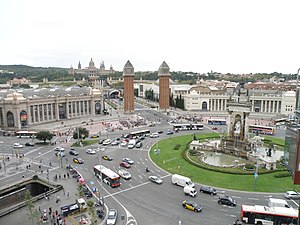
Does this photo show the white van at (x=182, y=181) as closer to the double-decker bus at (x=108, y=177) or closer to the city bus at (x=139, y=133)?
the double-decker bus at (x=108, y=177)

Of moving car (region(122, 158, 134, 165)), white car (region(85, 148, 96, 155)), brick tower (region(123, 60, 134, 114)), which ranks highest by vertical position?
brick tower (region(123, 60, 134, 114))

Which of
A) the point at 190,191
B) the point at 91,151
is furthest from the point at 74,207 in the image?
the point at 91,151

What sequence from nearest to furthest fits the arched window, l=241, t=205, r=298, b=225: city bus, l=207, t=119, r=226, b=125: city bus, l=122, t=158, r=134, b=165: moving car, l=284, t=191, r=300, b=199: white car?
l=241, t=205, r=298, b=225: city bus → l=284, t=191, r=300, b=199: white car → l=122, t=158, r=134, b=165: moving car → the arched window → l=207, t=119, r=226, b=125: city bus

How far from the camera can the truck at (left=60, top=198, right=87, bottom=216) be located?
3428 centimetres

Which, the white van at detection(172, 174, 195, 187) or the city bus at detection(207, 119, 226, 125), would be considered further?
the city bus at detection(207, 119, 226, 125)

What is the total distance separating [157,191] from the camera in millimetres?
41469

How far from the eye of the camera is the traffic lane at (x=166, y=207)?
32938mm

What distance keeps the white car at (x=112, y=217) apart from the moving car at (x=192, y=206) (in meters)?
9.49

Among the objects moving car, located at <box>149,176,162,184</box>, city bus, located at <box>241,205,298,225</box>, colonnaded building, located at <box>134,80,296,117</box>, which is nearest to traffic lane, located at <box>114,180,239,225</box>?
moving car, located at <box>149,176,162,184</box>

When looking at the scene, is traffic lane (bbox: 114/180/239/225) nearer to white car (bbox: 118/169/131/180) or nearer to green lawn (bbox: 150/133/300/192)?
white car (bbox: 118/169/131/180)

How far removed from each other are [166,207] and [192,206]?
3.64 metres

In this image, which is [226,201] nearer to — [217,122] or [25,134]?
[217,122]

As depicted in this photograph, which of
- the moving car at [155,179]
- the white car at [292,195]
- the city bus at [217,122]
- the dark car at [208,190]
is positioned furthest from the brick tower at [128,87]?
the white car at [292,195]

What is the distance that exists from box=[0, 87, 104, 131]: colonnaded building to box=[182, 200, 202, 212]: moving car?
7268cm
